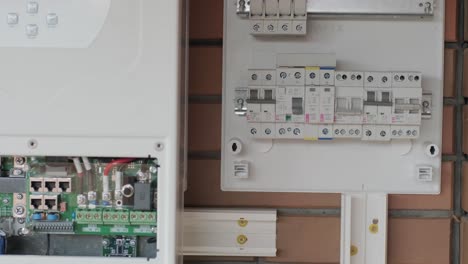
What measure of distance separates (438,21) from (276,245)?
0.78 metres

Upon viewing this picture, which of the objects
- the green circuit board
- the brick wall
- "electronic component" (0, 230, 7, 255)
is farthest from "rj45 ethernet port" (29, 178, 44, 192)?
the brick wall

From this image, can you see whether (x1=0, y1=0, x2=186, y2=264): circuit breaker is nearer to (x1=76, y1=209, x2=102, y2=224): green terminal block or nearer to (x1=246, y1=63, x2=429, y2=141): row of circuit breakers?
(x1=76, y1=209, x2=102, y2=224): green terminal block

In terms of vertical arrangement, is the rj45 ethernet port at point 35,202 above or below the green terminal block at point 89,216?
above

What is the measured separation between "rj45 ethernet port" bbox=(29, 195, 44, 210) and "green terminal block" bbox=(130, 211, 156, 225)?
0.66 feet

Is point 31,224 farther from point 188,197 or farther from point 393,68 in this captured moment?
point 393,68

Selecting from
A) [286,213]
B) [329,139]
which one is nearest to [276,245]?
[286,213]

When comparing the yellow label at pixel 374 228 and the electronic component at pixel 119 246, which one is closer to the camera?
the electronic component at pixel 119 246

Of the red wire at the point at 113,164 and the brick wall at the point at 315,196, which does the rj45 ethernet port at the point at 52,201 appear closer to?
the red wire at the point at 113,164

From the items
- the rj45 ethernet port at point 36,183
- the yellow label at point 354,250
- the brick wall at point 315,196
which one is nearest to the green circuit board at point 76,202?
the rj45 ethernet port at point 36,183

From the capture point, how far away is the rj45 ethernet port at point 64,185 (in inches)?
41.9

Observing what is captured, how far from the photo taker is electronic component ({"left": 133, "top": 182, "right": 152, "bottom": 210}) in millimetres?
1052

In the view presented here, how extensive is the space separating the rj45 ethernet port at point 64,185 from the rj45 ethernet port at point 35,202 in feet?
0.15

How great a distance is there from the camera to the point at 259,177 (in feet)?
4.47

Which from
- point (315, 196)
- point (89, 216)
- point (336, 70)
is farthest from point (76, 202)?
point (336, 70)
